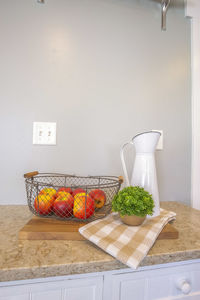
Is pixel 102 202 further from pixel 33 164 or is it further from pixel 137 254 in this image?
pixel 33 164

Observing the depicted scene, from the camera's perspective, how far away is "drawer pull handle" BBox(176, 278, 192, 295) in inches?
17.4

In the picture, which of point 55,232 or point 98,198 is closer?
point 55,232

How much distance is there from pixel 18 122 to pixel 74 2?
0.70 metres

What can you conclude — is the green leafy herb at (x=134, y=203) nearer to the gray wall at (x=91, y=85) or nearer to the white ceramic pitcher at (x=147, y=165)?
the white ceramic pitcher at (x=147, y=165)

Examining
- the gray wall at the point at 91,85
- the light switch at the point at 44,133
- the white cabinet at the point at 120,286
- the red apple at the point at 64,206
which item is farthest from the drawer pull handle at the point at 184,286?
the light switch at the point at 44,133

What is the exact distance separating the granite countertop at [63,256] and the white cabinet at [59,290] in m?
0.04

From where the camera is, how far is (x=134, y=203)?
48cm

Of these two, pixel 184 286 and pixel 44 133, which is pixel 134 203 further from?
pixel 44 133

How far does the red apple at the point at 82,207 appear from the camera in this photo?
0.52 metres

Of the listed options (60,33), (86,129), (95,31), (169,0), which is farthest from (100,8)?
(86,129)

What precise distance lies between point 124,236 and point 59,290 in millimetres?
204

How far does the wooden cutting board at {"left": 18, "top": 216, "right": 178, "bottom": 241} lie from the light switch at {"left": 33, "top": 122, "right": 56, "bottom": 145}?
409 mm

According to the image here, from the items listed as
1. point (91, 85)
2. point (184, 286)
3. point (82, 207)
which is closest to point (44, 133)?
point (91, 85)

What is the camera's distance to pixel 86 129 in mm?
855
